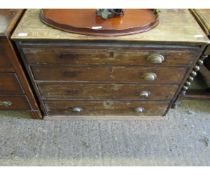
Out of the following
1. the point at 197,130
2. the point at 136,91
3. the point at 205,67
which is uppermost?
the point at 136,91

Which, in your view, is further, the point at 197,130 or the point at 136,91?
the point at 197,130

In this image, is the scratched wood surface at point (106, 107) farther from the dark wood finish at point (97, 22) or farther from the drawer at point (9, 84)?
the dark wood finish at point (97, 22)

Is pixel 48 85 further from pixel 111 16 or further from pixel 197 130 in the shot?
pixel 197 130

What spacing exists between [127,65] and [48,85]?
0.46 meters

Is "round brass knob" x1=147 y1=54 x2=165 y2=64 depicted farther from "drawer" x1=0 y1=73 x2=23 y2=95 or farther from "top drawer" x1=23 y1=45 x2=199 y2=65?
"drawer" x1=0 y1=73 x2=23 y2=95

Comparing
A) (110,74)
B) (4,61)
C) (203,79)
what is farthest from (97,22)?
(203,79)

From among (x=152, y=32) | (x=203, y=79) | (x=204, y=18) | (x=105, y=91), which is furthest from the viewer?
Answer: (x=203, y=79)

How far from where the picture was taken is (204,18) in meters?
1.03

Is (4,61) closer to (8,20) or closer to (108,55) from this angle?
(8,20)

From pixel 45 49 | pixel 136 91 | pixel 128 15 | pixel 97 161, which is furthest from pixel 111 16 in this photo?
pixel 97 161

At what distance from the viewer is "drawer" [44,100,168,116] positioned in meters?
1.27

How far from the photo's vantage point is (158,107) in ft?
4.35

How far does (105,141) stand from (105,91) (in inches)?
14.0

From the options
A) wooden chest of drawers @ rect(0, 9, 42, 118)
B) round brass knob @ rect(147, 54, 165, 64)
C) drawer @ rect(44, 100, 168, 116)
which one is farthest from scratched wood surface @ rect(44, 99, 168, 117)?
round brass knob @ rect(147, 54, 165, 64)
